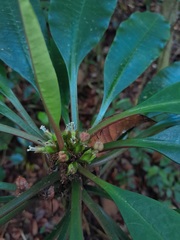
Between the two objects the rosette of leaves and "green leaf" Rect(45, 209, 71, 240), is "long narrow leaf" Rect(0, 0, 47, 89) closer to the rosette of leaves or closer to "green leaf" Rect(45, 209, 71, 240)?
the rosette of leaves

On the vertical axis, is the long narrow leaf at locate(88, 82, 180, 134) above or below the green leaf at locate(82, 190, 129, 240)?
above

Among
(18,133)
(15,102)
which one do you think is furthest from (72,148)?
(15,102)

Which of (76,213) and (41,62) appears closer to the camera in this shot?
(41,62)

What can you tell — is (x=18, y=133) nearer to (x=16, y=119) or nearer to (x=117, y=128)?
(x=16, y=119)

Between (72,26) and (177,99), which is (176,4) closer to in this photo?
(72,26)

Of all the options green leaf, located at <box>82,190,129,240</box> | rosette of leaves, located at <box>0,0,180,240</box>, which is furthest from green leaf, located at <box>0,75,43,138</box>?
green leaf, located at <box>82,190,129,240</box>

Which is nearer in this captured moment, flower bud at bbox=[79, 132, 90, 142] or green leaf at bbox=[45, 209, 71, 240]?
flower bud at bbox=[79, 132, 90, 142]

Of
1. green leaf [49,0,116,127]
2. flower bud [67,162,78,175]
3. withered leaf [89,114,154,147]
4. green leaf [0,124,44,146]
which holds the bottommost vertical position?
flower bud [67,162,78,175]
